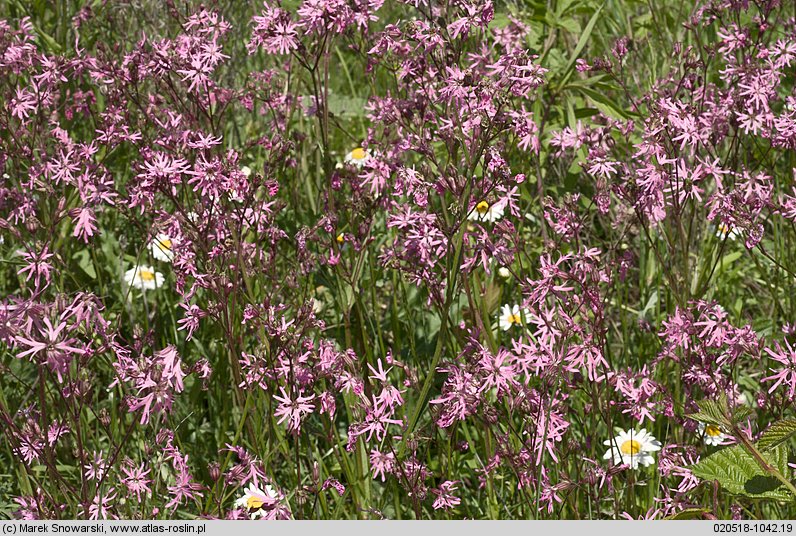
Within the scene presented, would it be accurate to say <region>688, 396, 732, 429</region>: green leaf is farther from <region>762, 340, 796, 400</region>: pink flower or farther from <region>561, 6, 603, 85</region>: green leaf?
<region>561, 6, 603, 85</region>: green leaf

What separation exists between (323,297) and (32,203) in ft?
4.06

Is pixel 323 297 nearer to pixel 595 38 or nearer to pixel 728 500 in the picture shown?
pixel 728 500

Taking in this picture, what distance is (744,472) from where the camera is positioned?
2.32m

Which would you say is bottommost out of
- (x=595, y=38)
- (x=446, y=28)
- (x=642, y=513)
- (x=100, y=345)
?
(x=642, y=513)

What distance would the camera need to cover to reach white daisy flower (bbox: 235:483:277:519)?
2.37 m

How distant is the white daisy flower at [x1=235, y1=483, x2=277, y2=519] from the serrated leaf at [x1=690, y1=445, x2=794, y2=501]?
100 cm

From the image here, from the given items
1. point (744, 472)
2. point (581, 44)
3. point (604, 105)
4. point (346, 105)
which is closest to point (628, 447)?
point (744, 472)

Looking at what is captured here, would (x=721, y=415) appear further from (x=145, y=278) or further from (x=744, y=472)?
(x=145, y=278)

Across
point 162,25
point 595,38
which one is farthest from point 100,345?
point 595,38

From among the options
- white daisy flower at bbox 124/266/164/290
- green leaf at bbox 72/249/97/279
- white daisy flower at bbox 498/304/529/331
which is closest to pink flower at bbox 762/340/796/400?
white daisy flower at bbox 498/304/529/331

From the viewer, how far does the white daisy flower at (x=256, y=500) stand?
2.37 meters

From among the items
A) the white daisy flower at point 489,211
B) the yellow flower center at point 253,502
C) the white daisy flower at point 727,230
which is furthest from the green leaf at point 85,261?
the white daisy flower at point 727,230

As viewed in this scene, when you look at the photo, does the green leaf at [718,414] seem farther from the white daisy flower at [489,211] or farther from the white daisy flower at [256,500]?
the white daisy flower at [256,500]

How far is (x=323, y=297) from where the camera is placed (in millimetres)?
3955
